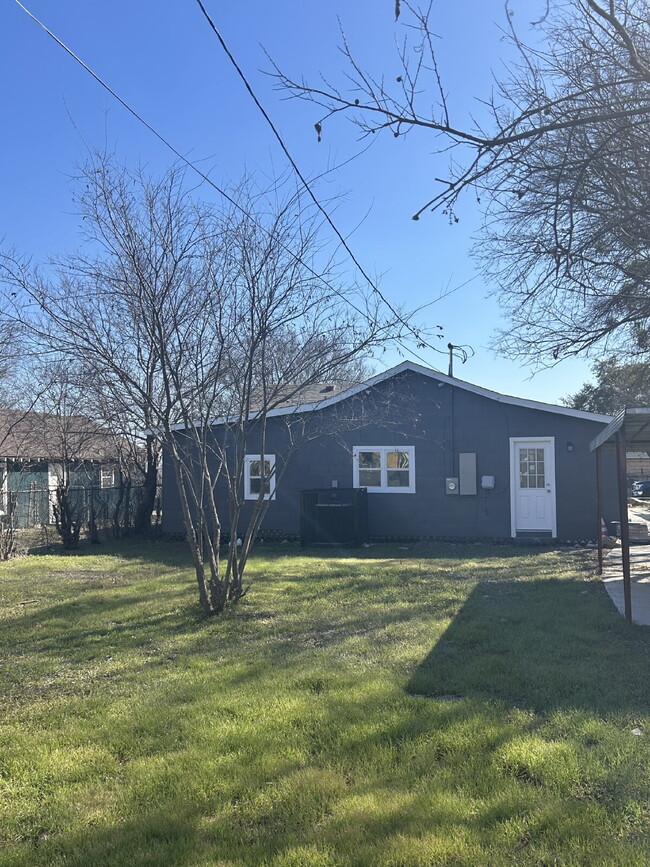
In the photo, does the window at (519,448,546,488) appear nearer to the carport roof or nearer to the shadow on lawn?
the carport roof

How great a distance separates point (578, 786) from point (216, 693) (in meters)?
2.44

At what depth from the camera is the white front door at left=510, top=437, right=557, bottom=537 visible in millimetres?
13461

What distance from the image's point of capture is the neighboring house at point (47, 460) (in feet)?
51.2

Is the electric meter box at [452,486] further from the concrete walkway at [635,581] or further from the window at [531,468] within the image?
the concrete walkway at [635,581]

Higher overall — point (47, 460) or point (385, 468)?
point (47, 460)

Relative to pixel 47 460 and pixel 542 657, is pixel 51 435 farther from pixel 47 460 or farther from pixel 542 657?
pixel 542 657

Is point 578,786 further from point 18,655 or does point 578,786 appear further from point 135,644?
point 18,655

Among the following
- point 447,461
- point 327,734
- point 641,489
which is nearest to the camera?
point 327,734

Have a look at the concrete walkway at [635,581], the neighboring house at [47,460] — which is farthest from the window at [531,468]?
the neighboring house at [47,460]

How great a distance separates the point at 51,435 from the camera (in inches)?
703

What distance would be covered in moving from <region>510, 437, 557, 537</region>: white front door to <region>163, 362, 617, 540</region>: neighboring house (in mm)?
21

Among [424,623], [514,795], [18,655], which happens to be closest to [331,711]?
[514,795]

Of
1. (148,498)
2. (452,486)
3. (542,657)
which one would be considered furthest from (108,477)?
(542,657)

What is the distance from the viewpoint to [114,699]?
4.57 m
